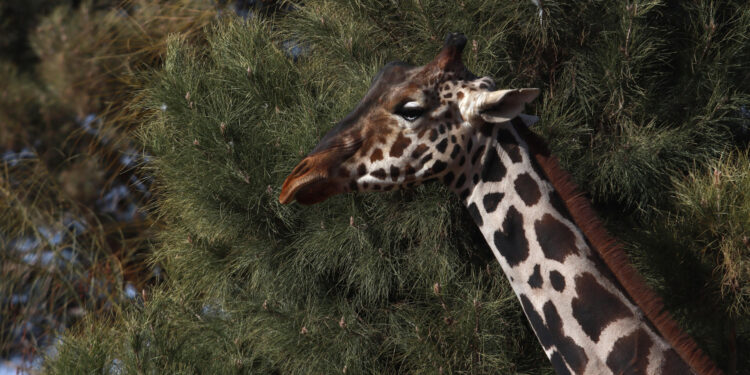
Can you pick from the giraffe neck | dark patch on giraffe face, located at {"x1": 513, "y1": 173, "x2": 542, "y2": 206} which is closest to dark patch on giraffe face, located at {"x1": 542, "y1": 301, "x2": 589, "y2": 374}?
the giraffe neck

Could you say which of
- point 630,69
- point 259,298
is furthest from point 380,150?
point 630,69

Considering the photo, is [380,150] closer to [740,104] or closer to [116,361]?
[116,361]

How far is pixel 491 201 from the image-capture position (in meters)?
2.01

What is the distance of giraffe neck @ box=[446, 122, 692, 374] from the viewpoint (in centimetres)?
186

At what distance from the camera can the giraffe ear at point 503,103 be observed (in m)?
1.91

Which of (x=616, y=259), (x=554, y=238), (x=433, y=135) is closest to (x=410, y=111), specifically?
(x=433, y=135)

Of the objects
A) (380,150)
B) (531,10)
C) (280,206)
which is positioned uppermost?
→ (380,150)

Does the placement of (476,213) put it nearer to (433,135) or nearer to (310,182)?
(433,135)

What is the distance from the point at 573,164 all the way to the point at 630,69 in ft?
1.26

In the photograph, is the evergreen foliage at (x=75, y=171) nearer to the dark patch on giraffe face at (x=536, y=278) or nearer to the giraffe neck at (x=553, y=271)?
the giraffe neck at (x=553, y=271)

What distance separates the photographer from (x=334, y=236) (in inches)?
113

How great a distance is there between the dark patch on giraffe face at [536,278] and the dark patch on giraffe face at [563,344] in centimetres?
5

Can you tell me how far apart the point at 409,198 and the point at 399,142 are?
0.92 meters

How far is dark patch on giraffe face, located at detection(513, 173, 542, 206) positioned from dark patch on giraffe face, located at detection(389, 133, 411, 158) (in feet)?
0.88
